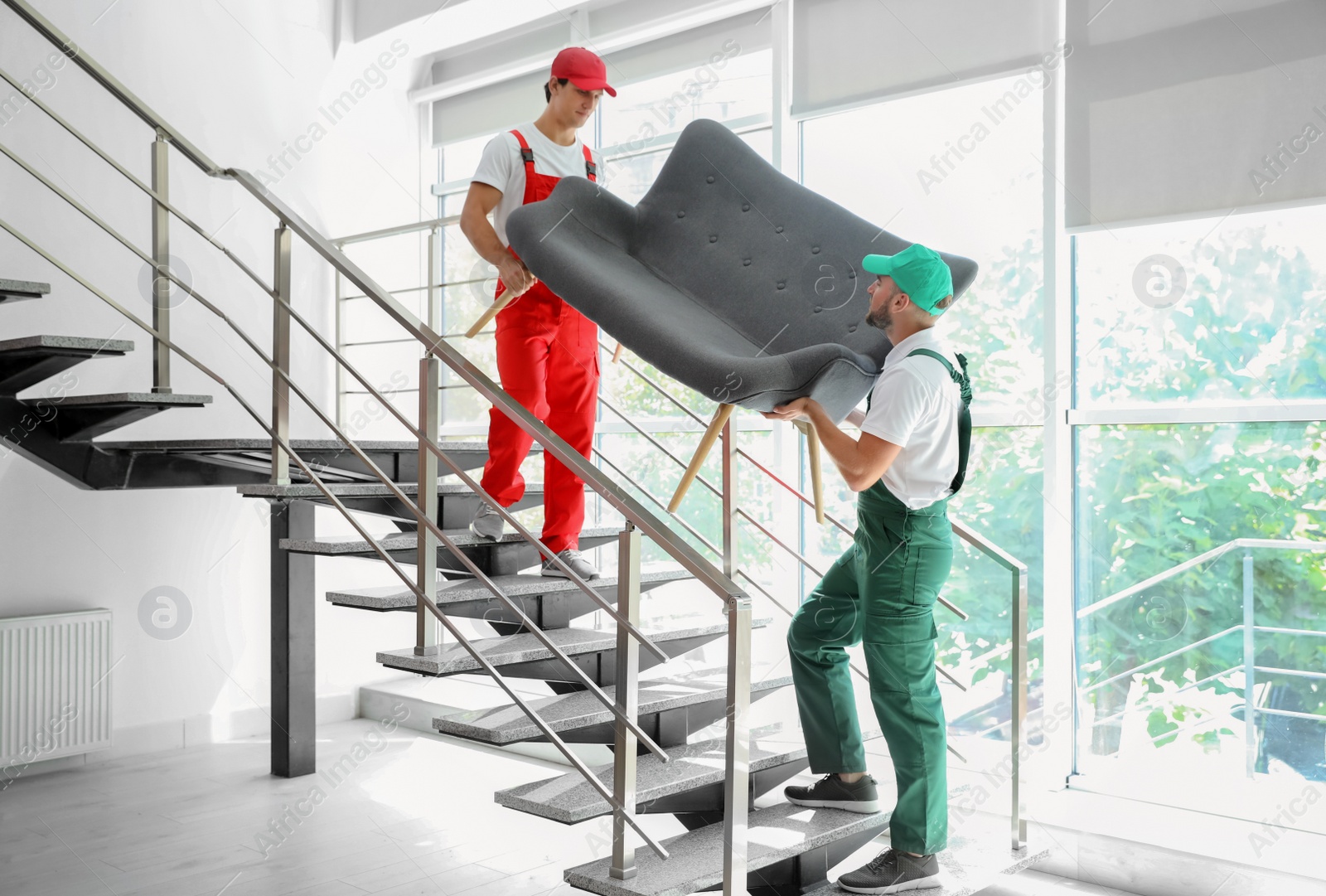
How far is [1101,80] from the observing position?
3.34 metres

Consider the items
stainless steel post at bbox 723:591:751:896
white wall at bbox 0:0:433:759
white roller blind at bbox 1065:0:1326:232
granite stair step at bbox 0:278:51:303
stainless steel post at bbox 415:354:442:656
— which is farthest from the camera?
white wall at bbox 0:0:433:759

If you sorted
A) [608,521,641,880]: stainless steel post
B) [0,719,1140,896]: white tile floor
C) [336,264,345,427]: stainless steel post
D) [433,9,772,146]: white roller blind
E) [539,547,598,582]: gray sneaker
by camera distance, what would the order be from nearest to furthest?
[608,521,641,880]: stainless steel post → [539,547,598,582]: gray sneaker → [0,719,1140,896]: white tile floor → [433,9,772,146]: white roller blind → [336,264,345,427]: stainless steel post

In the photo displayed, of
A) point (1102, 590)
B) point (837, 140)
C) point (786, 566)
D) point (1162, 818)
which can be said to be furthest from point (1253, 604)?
point (837, 140)

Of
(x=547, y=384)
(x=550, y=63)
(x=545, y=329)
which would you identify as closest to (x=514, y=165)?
(x=545, y=329)

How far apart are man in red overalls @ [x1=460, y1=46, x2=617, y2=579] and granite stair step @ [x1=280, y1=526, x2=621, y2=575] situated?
Result: 6 cm

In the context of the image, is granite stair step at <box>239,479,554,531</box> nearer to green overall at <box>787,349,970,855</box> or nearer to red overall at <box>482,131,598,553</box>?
red overall at <box>482,131,598,553</box>

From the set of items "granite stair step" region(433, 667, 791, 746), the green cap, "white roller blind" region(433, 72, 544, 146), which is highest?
"white roller blind" region(433, 72, 544, 146)

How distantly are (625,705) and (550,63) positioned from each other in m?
3.83

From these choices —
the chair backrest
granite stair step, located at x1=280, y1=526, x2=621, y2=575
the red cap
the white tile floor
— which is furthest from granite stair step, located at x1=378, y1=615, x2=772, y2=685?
the red cap

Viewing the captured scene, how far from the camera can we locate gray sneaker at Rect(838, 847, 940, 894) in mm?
2117

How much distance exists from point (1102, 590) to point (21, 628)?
3.76 m

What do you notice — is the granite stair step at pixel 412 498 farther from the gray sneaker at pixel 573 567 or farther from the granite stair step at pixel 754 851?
the granite stair step at pixel 754 851

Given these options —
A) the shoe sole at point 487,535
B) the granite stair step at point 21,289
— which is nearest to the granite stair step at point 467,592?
the shoe sole at point 487,535

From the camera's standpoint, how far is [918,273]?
82.2 inches
